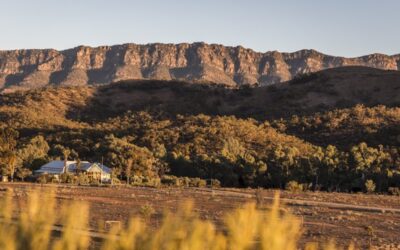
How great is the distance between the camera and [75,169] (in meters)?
60.5

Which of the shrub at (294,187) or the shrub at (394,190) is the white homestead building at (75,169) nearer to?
the shrub at (294,187)

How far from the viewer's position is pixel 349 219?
30.7 metres

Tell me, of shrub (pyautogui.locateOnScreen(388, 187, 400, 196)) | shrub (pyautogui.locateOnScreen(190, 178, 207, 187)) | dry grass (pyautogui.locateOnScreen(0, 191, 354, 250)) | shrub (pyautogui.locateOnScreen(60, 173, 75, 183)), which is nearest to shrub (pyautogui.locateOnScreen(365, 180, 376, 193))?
shrub (pyautogui.locateOnScreen(388, 187, 400, 196))

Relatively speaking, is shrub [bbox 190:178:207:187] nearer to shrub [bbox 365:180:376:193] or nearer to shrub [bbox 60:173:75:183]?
shrub [bbox 60:173:75:183]

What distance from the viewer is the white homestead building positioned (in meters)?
59.7

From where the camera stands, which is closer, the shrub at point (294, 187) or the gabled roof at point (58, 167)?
the shrub at point (294, 187)

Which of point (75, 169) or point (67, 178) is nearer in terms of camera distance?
point (67, 178)

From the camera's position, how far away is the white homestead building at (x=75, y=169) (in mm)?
59688

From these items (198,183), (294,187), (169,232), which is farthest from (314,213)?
(169,232)

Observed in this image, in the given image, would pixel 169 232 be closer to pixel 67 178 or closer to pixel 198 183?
pixel 198 183

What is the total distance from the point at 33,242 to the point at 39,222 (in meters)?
0.16

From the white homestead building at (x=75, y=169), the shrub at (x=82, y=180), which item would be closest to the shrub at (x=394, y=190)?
the white homestead building at (x=75, y=169)

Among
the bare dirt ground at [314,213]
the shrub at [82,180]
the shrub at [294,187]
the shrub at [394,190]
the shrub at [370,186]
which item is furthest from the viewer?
the shrub at [82,180]

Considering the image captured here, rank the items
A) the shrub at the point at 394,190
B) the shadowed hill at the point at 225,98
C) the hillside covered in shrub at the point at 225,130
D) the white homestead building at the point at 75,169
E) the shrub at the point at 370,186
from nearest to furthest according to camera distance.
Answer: the shrub at the point at 394,190 < the shrub at the point at 370,186 < the white homestead building at the point at 75,169 < the hillside covered in shrub at the point at 225,130 < the shadowed hill at the point at 225,98
